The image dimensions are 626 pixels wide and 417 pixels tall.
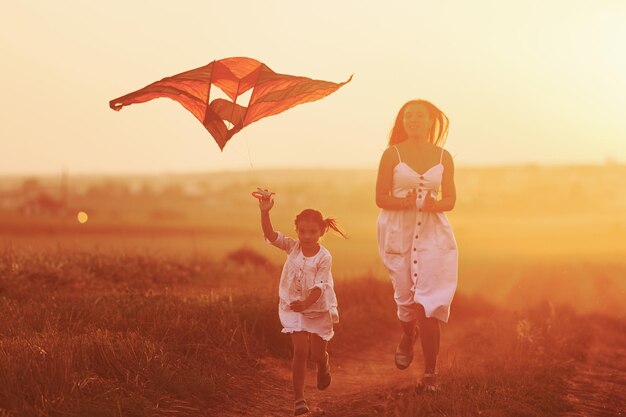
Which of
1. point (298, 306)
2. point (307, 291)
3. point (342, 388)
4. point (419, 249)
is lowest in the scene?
point (342, 388)

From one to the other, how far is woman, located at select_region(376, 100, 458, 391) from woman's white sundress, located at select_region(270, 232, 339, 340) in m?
0.82

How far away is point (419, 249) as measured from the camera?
24.7 feet

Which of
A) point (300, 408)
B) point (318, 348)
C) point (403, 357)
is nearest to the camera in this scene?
point (300, 408)

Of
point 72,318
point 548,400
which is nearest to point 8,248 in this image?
point 72,318

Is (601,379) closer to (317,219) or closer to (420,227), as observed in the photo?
(420,227)

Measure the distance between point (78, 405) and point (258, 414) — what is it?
181 cm

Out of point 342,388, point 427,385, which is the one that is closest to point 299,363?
point 427,385

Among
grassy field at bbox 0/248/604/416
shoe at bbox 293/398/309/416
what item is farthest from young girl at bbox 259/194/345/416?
grassy field at bbox 0/248/604/416

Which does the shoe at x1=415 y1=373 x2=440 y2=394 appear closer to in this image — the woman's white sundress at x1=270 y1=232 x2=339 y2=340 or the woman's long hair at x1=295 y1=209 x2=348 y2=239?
the woman's white sundress at x1=270 y1=232 x2=339 y2=340

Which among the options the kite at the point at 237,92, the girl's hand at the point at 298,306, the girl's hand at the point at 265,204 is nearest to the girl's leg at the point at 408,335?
the girl's hand at the point at 298,306

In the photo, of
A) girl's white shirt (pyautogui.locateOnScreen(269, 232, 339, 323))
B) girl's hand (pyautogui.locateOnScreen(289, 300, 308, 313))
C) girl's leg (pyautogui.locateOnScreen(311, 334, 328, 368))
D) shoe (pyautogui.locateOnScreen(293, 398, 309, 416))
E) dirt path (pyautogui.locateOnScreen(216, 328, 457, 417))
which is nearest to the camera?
shoe (pyautogui.locateOnScreen(293, 398, 309, 416))

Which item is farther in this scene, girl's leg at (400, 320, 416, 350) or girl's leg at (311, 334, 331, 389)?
girl's leg at (400, 320, 416, 350)

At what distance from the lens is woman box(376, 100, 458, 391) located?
7.45 meters

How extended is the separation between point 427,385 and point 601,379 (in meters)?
2.97
